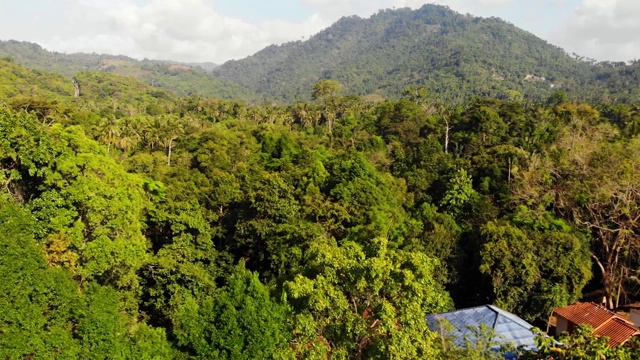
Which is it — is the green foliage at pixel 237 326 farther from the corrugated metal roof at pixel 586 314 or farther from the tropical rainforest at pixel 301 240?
the corrugated metal roof at pixel 586 314

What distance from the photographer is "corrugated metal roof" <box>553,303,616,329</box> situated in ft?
58.2

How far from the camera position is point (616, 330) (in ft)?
55.8

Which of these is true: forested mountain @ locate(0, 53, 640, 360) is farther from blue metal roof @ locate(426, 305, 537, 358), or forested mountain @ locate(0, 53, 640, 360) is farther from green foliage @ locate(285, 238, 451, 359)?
blue metal roof @ locate(426, 305, 537, 358)

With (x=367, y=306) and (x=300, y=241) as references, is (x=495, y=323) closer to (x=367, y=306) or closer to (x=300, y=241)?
(x=367, y=306)

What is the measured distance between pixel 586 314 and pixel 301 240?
41.0 feet

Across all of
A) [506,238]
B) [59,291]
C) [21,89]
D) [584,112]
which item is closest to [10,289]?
[59,291]

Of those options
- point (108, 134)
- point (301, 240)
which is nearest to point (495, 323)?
point (301, 240)

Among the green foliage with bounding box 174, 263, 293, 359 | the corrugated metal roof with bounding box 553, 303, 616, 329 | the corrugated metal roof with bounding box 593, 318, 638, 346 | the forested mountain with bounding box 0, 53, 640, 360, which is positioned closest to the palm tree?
the forested mountain with bounding box 0, 53, 640, 360

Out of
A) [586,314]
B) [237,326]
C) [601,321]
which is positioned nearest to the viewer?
[237,326]

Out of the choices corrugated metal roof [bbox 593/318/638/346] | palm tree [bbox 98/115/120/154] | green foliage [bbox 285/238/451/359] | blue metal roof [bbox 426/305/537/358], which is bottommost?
corrugated metal roof [bbox 593/318/638/346]

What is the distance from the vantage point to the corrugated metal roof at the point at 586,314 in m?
17.8

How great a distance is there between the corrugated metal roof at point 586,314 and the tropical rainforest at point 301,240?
0.71 metres

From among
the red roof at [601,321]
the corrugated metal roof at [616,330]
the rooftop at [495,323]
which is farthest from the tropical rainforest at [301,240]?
the corrugated metal roof at [616,330]

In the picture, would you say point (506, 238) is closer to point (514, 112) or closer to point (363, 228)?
point (363, 228)
